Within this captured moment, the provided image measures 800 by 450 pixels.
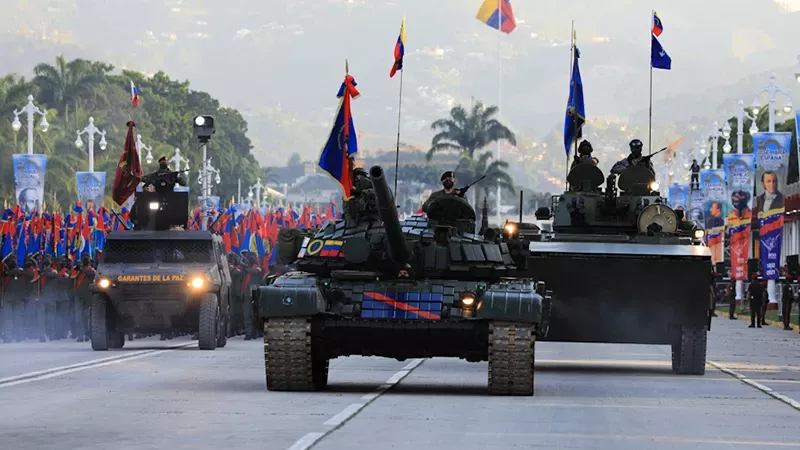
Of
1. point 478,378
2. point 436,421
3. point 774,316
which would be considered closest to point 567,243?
point 478,378

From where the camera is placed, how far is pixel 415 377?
2306 centimetres

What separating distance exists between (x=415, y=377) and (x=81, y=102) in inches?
4954

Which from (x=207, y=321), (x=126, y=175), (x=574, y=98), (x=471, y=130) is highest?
(x=471, y=130)

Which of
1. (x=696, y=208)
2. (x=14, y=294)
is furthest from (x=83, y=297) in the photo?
(x=696, y=208)

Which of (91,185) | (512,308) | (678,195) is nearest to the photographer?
(512,308)

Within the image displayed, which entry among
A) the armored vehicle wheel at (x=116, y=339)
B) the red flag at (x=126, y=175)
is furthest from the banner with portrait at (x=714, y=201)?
the armored vehicle wheel at (x=116, y=339)

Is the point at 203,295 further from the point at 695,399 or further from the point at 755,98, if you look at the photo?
the point at 755,98

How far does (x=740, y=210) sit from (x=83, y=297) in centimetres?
3610

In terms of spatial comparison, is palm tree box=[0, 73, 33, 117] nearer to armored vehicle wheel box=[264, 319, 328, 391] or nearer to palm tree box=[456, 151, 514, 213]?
palm tree box=[456, 151, 514, 213]

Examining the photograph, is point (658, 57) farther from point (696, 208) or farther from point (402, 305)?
point (696, 208)

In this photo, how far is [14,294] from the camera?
3622 cm

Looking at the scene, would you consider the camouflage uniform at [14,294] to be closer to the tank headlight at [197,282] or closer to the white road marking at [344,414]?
the tank headlight at [197,282]

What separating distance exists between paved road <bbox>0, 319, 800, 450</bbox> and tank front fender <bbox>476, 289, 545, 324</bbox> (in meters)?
0.82

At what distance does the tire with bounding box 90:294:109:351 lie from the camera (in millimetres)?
30234
